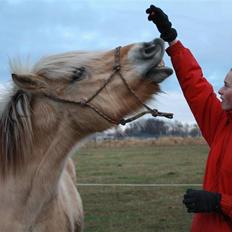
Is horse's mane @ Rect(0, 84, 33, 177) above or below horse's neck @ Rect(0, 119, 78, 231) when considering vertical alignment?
above

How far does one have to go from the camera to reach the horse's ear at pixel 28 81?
10.8 feet

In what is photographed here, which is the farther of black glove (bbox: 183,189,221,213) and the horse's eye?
the horse's eye

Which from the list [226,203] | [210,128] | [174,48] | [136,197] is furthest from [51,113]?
[136,197]

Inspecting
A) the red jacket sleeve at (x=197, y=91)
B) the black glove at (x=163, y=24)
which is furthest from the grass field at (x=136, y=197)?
the black glove at (x=163, y=24)

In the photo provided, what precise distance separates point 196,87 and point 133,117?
0.50 metres

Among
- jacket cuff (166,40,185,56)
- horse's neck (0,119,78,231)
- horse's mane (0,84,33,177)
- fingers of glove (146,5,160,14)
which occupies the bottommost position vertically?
horse's neck (0,119,78,231)

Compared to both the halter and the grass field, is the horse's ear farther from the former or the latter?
the grass field

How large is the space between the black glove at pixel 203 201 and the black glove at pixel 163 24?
1111 mm

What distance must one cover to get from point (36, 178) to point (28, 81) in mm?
680

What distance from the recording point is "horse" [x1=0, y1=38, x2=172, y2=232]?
10.9 ft

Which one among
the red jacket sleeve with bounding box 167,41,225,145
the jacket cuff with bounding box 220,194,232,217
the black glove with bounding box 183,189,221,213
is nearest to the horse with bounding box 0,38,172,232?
the red jacket sleeve with bounding box 167,41,225,145

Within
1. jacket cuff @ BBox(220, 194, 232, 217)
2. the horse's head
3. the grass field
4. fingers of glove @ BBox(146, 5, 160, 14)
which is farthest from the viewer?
the grass field

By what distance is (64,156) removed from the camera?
348 centimetres

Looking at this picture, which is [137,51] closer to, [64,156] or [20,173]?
[64,156]
